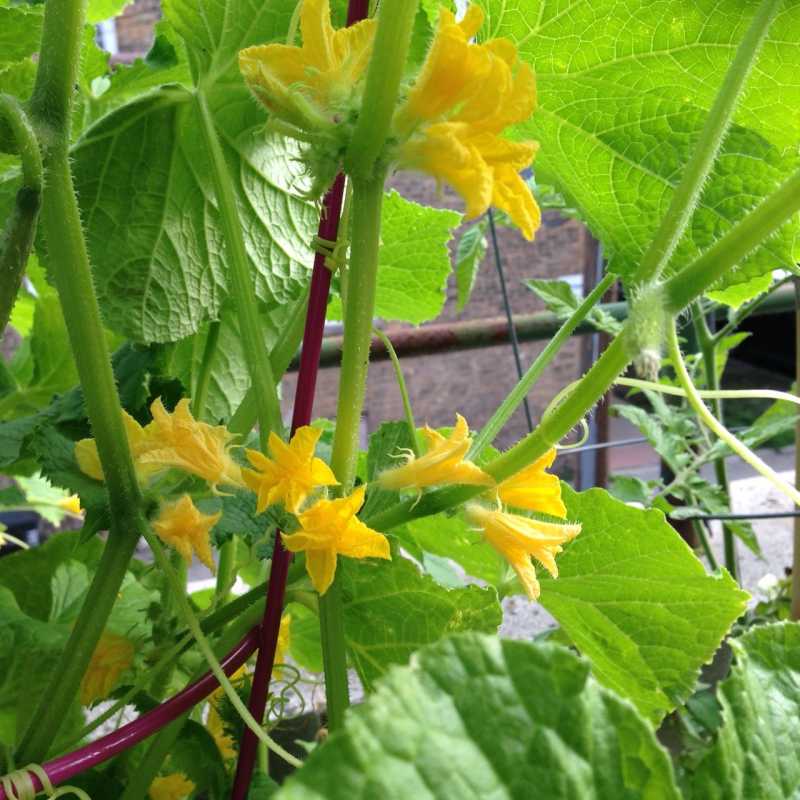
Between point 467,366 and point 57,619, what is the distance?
5589 millimetres

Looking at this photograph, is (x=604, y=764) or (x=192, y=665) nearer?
(x=604, y=764)

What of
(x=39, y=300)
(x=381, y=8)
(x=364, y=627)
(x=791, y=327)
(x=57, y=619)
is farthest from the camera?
(x=791, y=327)

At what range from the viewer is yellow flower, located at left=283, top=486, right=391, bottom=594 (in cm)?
36

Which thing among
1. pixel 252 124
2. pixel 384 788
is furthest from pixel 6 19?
pixel 384 788

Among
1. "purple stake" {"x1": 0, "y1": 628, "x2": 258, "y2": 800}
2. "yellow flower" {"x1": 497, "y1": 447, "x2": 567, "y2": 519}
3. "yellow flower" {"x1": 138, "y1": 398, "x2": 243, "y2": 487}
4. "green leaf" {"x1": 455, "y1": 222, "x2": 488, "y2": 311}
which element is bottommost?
"purple stake" {"x1": 0, "y1": 628, "x2": 258, "y2": 800}

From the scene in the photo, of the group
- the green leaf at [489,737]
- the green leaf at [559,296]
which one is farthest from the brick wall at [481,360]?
the green leaf at [489,737]

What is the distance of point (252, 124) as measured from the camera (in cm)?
58

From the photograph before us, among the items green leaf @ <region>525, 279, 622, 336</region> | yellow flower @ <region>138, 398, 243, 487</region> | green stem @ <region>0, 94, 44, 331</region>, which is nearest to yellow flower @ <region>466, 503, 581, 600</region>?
yellow flower @ <region>138, 398, 243, 487</region>

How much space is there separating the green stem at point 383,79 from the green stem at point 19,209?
13 centimetres

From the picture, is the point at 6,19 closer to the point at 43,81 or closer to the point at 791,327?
the point at 43,81

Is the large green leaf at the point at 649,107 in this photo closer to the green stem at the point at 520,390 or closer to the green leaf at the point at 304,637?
the green stem at the point at 520,390

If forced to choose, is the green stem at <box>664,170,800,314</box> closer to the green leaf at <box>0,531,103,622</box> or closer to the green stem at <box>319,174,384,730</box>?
the green stem at <box>319,174,384,730</box>

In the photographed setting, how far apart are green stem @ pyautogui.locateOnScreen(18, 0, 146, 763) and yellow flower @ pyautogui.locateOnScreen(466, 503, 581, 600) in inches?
6.1

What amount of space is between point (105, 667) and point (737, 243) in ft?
1.42
